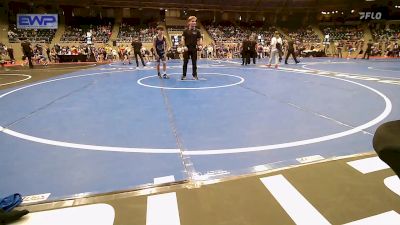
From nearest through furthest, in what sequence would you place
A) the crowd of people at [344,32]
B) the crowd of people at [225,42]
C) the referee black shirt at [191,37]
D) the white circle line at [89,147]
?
the white circle line at [89,147] < the referee black shirt at [191,37] < the crowd of people at [225,42] < the crowd of people at [344,32]

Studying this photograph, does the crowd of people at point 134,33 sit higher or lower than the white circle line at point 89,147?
higher

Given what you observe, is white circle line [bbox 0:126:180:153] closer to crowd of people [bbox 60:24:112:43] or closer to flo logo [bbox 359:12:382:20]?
crowd of people [bbox 60:24:112:43]

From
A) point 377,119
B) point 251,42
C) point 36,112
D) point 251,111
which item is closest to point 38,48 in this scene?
point 251,42

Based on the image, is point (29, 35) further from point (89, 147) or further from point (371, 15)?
point (371, 15)

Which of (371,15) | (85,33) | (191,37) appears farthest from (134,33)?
(371,15)

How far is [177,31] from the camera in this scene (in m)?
35.8

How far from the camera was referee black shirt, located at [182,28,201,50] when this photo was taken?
Answer: 927 cm

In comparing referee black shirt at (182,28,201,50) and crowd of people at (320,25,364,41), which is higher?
crowd of people at (320,25,364,41)

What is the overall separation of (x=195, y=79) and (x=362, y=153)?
698 cm

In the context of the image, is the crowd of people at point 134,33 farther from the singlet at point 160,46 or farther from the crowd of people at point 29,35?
the singlet at point 160,46

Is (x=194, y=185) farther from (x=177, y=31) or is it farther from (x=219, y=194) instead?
(x=177, y=31)

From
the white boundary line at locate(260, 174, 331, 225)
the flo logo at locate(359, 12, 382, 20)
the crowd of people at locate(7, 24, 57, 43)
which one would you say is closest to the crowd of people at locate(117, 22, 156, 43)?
the crowd of people at locate(7, 24, 57, 43)

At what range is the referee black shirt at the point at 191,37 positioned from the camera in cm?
927

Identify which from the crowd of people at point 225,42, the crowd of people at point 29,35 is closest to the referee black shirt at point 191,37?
the crowd of people at point 225,42
